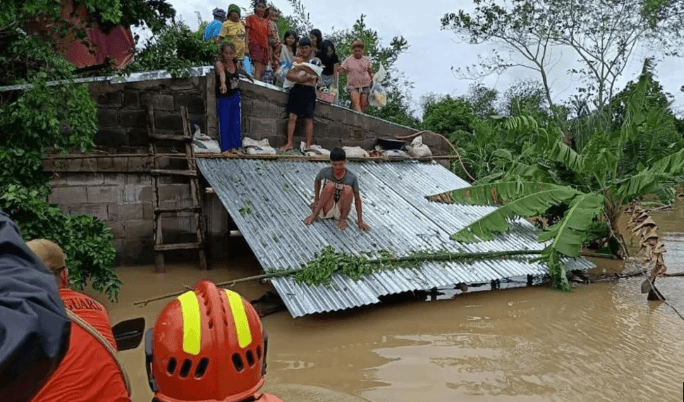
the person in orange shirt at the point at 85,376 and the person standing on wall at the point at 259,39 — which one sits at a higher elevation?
the person standing on wall at the point at 259,39

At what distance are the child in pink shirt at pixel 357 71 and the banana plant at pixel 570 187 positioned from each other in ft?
11.4

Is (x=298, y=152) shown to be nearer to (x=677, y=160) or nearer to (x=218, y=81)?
(x=218, y=81)

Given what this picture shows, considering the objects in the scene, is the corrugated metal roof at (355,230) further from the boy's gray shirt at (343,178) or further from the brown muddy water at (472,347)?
the boy's gray shirt at (343,178)

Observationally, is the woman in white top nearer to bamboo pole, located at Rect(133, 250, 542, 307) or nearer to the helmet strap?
bamboo pole, located at Rect(133, 250, 542, 307)

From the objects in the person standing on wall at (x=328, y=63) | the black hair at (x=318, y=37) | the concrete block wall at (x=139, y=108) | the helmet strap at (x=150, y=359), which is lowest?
the helmet strap at (x=150, y=359)

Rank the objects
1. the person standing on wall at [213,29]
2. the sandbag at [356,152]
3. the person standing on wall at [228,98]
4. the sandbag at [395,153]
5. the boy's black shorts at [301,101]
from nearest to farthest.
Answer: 1. the person standing on wall at [228,98]
2. the boy's black shorts at [301,101]
3. the sandbag at [356,152]
4. the sandbag at [395,153]
5. the person standing on wall at [213,29]

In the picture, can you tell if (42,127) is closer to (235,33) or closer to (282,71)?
(235,33)

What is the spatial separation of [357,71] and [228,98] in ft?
12.0

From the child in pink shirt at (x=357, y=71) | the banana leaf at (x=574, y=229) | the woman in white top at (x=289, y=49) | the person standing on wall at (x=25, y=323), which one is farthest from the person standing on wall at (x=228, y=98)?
the person standing on wall at (x=25, y=323)

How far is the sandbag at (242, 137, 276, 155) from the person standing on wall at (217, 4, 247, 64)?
5.64 ft

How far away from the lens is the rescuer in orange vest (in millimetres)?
1467

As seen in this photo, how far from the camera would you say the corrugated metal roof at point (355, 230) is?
19.3ft

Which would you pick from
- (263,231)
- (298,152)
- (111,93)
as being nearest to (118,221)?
(111,93)

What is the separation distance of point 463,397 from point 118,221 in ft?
17.3
